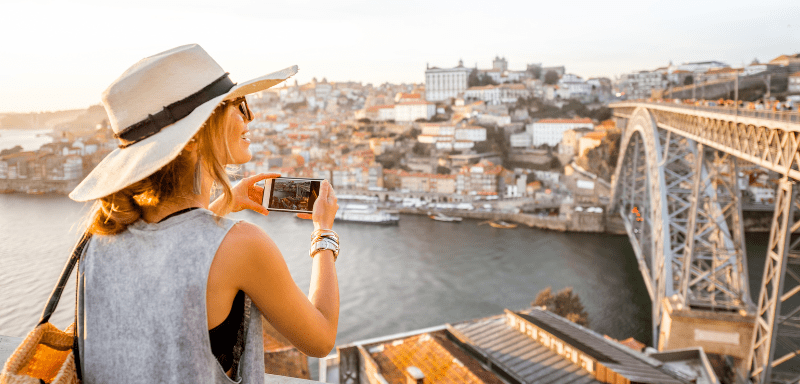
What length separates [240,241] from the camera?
32 cm

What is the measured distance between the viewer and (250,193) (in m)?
0.54

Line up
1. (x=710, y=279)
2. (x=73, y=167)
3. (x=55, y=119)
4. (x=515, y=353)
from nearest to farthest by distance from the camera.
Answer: (x=55, y=119), (x=73, y=167), (x=515, y=353), (x=710, y=279)

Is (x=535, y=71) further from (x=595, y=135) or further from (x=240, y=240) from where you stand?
(x=240, y=240)

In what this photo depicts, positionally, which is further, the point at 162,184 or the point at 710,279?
the point at 710,279

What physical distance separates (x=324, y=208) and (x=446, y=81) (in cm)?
2696

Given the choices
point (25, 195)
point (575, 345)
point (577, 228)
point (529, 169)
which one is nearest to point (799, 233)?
point (577, 228)

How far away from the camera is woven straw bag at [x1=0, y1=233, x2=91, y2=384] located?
0.32 metres

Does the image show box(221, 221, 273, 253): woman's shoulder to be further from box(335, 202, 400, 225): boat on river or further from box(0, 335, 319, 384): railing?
box(335, 202, 400, 225): boat on river

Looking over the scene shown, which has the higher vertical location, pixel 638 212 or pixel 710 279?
pixel 710 279

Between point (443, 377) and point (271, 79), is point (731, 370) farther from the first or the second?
point (271, 79)

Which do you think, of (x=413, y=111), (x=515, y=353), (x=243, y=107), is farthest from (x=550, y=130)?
(x=243, y=107)

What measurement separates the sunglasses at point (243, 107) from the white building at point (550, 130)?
20.6m

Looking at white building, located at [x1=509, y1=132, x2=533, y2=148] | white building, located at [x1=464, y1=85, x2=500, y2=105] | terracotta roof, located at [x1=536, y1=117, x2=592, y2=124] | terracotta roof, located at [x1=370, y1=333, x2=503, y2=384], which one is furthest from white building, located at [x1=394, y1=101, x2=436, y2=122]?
terracotta roof, located at [x1=370, y1=333, x2=503, y2=384]

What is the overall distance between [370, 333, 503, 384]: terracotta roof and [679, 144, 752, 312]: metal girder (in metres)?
1.96
